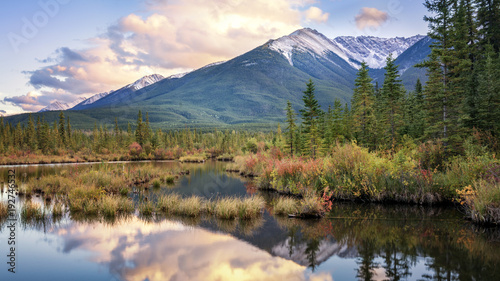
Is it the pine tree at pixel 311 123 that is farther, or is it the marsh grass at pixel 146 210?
the pine tree at pixel 311 123

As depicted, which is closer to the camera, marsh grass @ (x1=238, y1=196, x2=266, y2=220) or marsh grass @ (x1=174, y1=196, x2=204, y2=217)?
marsh grass @ (x1=238, y1=196, x2=266, y2=220)

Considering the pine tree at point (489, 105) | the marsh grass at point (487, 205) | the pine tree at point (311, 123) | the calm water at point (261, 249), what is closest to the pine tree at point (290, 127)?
the pine tree at point (311, 123)

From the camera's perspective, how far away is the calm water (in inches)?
362

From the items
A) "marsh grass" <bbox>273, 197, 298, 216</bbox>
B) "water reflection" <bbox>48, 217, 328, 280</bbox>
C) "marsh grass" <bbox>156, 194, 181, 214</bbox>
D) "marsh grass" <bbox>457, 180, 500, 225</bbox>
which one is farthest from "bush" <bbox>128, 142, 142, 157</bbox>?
"marsh grass" <bbox>457, 180, 500, 225</bbox>

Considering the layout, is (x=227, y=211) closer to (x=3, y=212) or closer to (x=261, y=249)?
(x=261, y=249)

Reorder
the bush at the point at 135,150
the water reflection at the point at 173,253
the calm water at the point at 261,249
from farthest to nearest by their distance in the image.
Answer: the bush at the point at 135,150
the water reflection at the point at 173,253
the calm water at the point at 261,249

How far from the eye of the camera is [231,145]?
92.0 meters

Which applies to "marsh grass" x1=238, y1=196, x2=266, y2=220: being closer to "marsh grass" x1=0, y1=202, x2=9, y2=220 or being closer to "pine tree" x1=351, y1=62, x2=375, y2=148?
"marsh grass" x1=0, y1=202, x2=9, y2=220

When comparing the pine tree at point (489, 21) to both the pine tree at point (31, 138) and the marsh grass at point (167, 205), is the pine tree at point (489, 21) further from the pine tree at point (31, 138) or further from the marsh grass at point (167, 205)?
the pine tree at point (31, 138)

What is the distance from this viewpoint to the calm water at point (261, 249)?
9.19m

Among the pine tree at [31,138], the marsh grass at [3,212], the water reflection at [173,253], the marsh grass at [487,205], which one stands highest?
the pine tree at [31,138]

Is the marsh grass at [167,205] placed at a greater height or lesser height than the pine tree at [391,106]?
lesser

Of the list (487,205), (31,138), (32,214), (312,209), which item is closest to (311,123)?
(312,209)

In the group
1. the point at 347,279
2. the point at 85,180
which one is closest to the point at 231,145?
the point at 85,180
